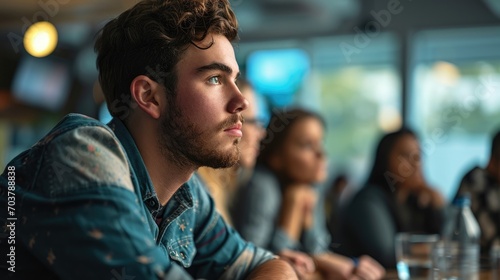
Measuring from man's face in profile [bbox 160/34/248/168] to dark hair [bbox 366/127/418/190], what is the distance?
7.47 feet

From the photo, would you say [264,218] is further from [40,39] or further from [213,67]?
[40,39]

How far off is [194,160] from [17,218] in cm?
35

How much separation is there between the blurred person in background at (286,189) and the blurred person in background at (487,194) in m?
0.63

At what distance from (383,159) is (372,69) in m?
4.26

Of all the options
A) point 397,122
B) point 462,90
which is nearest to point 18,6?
point 397,122

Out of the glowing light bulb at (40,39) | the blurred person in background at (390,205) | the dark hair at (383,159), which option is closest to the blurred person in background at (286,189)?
the blurred person in background at (390,205)

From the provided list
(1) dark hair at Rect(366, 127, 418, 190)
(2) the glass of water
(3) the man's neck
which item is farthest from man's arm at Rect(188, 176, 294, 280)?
(1) dark hair at Rect(366, 127, 418, 190)

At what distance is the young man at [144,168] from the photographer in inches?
38.3

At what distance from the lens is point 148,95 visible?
4.13 ft

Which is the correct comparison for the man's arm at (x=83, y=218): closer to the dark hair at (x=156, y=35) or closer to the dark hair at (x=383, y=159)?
the dark hair at (x=156, y=35)

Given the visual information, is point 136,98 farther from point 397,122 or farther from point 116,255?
point 397,122

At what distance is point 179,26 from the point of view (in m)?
1.24

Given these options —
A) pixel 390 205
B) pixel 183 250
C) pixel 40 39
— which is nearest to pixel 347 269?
pixel 183 250

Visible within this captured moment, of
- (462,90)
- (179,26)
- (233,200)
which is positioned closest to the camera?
(179,26)
